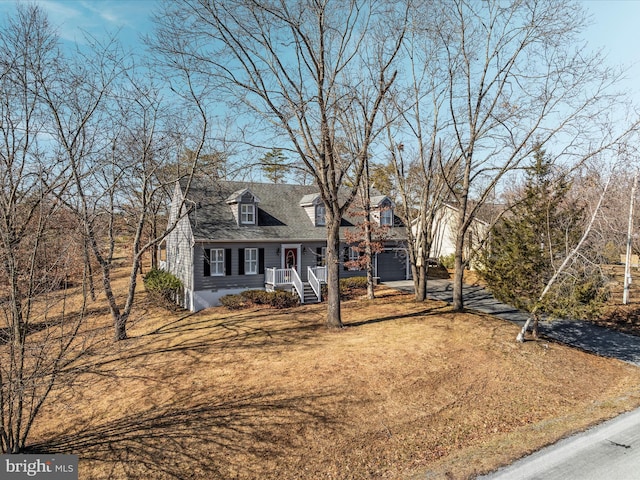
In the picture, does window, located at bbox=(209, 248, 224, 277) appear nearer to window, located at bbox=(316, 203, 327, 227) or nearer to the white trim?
the white trim

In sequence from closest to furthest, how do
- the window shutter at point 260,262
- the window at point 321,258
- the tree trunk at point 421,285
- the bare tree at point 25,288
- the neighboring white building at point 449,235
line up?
the bare tree at point 25,288 → the tree trunk at point 421,285 → the window shutter at point 260,262 → the window at point 321,258 → the neighboring white building at point 449,235

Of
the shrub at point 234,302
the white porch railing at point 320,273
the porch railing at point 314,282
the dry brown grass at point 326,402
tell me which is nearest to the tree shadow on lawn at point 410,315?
the dry brown grass at point 326,402

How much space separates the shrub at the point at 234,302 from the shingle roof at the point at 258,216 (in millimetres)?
3134

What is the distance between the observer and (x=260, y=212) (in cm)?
2267

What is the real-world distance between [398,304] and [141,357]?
1190 centimetres

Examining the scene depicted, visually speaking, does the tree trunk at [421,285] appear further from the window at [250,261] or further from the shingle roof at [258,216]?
the window at [250,261]

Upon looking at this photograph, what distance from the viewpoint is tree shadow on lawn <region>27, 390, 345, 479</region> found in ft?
21.6

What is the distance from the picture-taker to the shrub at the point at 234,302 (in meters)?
18.6

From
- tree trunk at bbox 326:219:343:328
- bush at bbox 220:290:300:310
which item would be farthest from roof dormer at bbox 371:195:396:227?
tree trunk at bbox 326:219:343:328

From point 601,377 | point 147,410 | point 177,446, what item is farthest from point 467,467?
point 601,377

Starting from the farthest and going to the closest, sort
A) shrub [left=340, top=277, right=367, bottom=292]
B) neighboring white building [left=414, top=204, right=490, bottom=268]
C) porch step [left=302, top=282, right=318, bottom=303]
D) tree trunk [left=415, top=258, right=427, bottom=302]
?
neighboring white building [left=414, top=204, right=490, bottom=268] < shrub [left=340, top=277, right=367, bottom=292] < porch step [left=302, top=282, right=318, bottom=303] < tree trunk [left=415, top=258, right=427, bottom=302]

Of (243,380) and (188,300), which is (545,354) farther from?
(188,300)

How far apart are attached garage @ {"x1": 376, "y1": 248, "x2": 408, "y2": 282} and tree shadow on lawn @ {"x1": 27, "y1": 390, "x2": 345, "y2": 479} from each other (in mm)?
17673

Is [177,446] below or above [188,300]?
below
